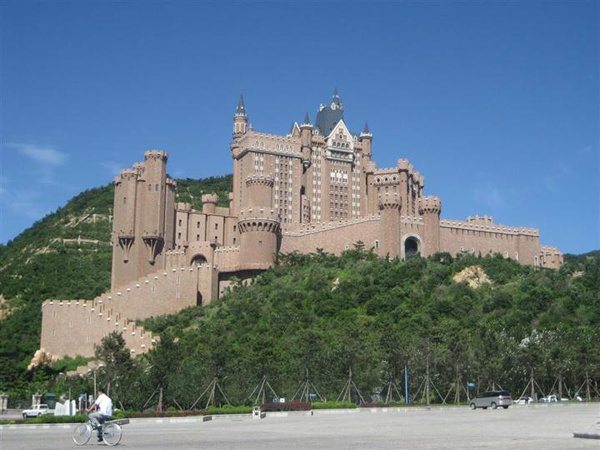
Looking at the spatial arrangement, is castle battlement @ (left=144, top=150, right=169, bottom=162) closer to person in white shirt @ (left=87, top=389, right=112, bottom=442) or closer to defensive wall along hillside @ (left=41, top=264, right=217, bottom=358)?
defensive wall along hillside @ (left=41, top=264, right=217, bottom=358)

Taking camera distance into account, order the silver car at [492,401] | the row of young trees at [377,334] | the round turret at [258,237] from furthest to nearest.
→ 1. the round turret at [258,237]
2. the row of young trees at [377,334]
3. the silver car at [492,401]

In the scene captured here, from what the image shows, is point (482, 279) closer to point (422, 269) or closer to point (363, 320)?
point (422, 269)

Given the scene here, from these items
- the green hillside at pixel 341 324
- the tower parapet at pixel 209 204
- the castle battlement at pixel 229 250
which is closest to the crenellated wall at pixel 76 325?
the green hillside at pixel 341 324

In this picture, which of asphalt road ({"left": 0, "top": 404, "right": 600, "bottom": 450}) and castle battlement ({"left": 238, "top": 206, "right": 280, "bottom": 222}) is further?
castle battlement ({"left": 238, "top": 206, "right": 280, "bottom": 222})

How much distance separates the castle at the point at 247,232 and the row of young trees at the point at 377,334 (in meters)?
3.26

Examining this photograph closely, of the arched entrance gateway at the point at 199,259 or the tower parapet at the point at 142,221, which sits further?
the arched entrance gateway at the point at 199,259

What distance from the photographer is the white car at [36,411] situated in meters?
50.0

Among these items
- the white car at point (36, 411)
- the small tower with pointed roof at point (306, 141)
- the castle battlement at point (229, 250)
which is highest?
the small tower with pointed roof at point (306, 141)

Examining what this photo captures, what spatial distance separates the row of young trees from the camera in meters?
50.5

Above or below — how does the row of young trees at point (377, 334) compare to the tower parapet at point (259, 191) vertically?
below

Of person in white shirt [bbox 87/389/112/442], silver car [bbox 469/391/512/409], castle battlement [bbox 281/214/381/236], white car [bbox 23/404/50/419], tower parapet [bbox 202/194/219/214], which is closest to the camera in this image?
person in white shirt [bbox 87/389/112/442]

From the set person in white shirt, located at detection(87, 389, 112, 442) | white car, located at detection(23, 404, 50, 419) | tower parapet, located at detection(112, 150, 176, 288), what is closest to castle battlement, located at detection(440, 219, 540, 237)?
tower parapet, located at detection(112, 150, 176, 288)

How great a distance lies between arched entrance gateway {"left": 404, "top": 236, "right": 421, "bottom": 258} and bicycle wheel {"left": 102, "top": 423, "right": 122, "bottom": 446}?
77186mm

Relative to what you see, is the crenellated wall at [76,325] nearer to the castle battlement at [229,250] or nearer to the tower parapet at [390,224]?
the castle battlement at [229,250]
